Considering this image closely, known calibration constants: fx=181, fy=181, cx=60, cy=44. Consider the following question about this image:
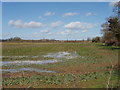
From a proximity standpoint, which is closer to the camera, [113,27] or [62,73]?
[62,73]

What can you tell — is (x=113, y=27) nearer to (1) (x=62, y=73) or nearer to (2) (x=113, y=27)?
(2) (x=113, y=27)

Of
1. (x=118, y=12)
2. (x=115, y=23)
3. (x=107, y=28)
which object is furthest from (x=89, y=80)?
(x=107, y=28)

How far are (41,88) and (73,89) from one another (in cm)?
182

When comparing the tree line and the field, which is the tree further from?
the field

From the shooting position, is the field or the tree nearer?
the field

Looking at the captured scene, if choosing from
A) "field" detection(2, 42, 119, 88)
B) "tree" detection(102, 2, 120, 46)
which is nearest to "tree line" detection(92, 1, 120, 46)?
"tree" detection(102, 2, 120, 46)

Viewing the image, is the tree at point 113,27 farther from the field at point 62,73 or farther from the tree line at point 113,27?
the field at point 62,73

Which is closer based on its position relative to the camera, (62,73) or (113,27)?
(62,73)

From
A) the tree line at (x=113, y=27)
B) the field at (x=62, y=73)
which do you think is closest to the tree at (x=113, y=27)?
the tree line at (x=113, y=27)

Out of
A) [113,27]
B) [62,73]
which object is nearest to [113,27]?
[113,27]

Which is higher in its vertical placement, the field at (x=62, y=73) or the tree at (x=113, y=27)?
the tree at (x=113, y=27)

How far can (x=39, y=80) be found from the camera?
11859mm

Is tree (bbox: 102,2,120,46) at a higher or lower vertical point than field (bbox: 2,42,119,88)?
higher

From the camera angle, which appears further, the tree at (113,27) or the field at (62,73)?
the tree at (113,27)
